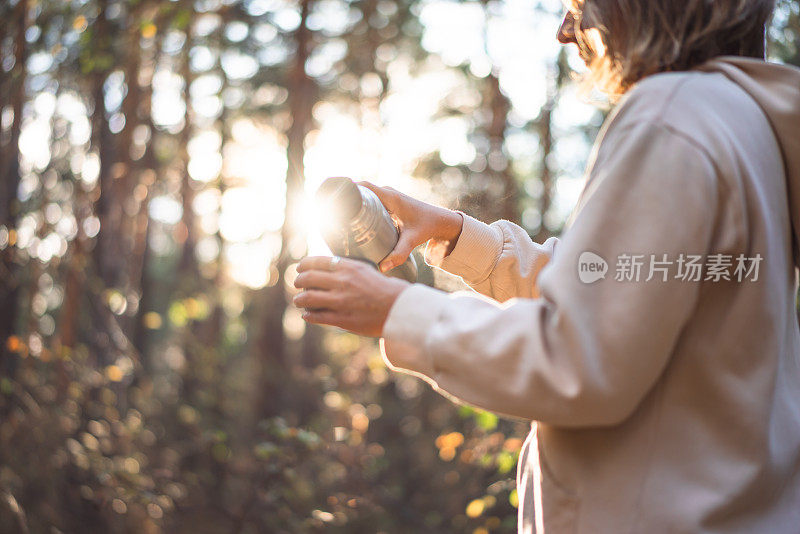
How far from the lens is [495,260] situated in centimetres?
201

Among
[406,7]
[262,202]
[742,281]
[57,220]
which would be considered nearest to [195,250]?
[262,202]

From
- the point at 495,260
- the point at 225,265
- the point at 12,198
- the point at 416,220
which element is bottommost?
the point at 225,265

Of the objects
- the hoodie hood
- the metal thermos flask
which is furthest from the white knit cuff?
the hoodie hood

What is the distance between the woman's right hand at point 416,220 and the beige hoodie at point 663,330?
0.65 m

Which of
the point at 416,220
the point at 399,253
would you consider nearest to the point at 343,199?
the point at 399,253

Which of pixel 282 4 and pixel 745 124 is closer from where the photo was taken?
pixel 745 124

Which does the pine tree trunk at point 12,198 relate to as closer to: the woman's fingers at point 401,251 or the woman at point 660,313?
the woman's fingers at point 401,251

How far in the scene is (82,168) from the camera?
7.51m

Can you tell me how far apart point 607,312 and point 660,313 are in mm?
87

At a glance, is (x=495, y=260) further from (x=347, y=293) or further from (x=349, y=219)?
(x=347, y=293)

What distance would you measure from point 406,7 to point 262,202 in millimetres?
6042

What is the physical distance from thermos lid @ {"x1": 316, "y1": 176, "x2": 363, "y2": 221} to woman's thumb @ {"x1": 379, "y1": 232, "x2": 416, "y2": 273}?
0.19 m

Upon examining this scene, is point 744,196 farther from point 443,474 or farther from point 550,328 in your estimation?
point 443,474
